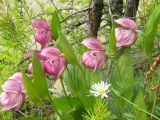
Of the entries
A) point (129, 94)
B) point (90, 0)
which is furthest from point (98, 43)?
point (90, 0)

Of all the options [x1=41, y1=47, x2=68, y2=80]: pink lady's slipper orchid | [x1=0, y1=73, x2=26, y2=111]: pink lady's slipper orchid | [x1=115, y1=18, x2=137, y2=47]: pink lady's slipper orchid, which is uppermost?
[x1=115, y1=18, x2=137, y2=47]: pink lady's slipper orchid

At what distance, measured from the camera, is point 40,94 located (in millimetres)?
974

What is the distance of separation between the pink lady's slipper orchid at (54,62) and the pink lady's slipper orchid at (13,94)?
97mm

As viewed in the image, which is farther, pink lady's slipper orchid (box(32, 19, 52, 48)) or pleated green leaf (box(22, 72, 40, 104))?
pink lady's slipper orchid (box(32, 19, 52, 48))

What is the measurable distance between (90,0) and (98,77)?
30.8 inches

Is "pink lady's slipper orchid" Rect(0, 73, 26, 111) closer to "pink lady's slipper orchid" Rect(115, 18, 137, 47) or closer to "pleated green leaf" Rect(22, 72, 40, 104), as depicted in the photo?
"pleated green leaf" Rect(22, 72, 40, 104)

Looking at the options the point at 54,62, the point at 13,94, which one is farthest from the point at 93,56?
the point at 13,94

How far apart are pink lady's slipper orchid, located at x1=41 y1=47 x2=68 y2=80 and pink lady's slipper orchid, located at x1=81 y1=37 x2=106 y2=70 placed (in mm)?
48

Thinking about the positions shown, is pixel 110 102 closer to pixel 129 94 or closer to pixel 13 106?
pixel 129 94

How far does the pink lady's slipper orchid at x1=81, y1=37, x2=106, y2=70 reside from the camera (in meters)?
1.00

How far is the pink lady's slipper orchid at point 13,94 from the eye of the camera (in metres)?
1.03

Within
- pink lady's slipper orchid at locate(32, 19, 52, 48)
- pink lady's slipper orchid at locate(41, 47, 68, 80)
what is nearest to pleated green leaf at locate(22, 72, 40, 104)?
pink lady's slipper orchid at locate(41, 47, 68, 80)

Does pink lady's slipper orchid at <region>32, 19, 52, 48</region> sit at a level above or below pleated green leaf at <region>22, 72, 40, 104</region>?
above

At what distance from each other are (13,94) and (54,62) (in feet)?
0.43
